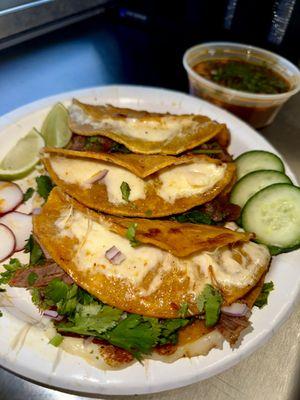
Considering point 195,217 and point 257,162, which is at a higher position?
point 257,162

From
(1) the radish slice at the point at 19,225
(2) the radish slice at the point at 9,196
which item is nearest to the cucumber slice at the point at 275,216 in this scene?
(1) the radish slice at the point at 19,225

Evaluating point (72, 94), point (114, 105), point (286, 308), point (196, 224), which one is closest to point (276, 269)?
point (286, 308)

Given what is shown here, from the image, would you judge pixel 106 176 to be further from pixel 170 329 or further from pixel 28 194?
pixel 170 329

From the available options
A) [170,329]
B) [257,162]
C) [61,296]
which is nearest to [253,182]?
[257,162]

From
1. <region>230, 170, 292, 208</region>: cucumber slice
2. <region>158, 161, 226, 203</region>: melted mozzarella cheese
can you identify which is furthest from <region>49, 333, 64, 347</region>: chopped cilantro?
<region>230, 170, 292, 208</region>: cucumber slice

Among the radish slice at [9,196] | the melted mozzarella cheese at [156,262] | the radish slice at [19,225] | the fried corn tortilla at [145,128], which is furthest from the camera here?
the fried corn tortilla at [145,128]

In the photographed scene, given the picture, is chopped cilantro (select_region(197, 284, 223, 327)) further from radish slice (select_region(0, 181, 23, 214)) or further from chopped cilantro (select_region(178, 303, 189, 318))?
radish slice (select_region(0, 181, 23, 214))

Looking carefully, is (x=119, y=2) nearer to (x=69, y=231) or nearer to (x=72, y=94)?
(x=72, y=94)

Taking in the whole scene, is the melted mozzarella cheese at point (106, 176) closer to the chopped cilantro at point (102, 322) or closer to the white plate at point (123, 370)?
the chopped cilantro at point (102, 322)
